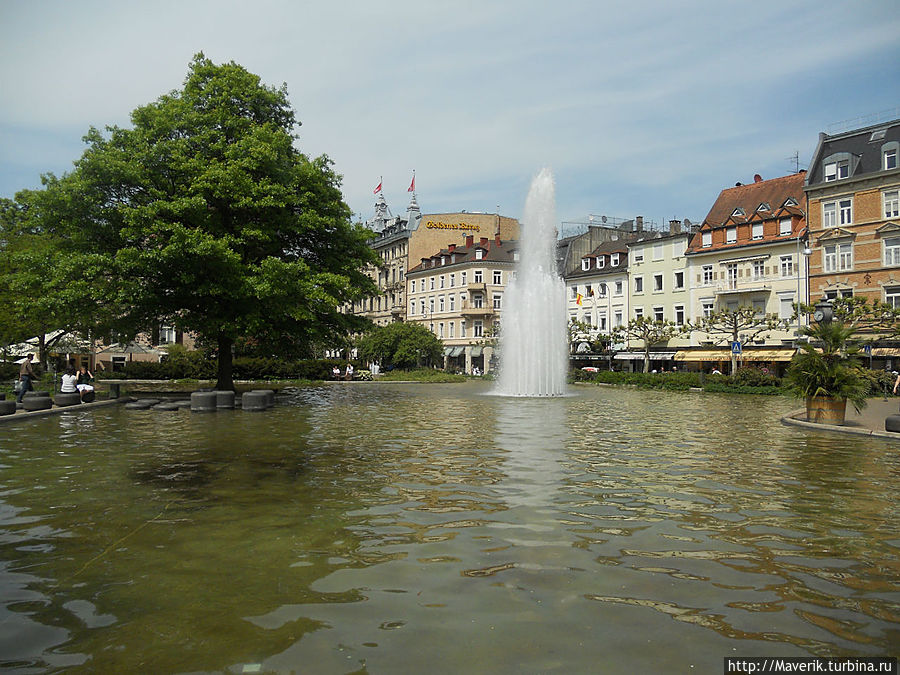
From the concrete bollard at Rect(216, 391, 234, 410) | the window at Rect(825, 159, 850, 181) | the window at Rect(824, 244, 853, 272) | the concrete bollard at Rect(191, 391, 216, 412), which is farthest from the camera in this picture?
the window at Rect(825, 159, 850, 181)

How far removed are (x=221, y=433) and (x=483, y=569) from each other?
12.7 meters

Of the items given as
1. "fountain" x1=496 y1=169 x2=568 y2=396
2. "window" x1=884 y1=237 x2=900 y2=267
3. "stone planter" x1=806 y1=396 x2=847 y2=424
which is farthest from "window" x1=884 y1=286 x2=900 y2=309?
"stone planter" x1=806 y1=396 x2=847 y2=424

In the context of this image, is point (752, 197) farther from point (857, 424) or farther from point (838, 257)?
point (857, 424)

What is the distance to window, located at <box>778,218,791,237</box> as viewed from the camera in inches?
2125

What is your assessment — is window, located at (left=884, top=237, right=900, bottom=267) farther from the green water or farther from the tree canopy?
the tree canopy

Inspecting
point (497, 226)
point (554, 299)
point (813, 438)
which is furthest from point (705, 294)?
point (813, 438)

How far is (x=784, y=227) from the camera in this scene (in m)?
54.3

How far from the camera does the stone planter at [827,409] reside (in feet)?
64.2

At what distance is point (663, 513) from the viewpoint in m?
8.61

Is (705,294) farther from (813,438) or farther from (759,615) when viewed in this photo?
(759,615)

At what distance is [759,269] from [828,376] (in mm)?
40111

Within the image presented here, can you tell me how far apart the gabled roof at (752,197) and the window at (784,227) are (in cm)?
93

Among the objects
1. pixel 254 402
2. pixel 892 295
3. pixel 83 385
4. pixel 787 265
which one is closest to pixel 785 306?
pixel 787 265

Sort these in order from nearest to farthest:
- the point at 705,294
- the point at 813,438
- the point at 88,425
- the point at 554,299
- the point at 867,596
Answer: the point at 867,596
the point at 813,438
the point at 88,425
the point at 554,299
the point at 705,294
